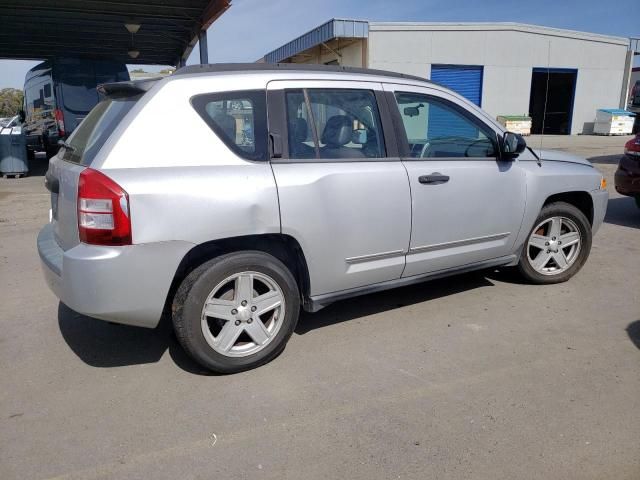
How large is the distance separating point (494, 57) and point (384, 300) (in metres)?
23.5

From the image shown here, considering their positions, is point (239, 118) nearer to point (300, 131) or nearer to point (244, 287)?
point (300, 131)

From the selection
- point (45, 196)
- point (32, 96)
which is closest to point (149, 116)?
point (45, 196)

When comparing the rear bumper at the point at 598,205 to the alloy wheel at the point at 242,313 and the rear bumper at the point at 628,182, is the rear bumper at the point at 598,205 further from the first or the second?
the alloy wheel at the point at 242,313

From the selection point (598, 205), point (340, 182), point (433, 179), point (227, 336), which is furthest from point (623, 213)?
point (227, 336)

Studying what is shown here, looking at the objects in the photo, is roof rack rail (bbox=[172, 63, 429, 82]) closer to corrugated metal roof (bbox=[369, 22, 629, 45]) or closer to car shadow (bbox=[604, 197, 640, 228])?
car shadow (bbox=[604, 197, 640, 228])

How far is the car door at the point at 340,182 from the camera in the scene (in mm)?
3352

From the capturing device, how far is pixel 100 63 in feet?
44.3

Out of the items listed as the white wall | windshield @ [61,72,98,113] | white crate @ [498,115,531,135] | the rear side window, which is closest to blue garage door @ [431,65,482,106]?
the white wall

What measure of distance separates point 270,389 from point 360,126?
6.09 feet

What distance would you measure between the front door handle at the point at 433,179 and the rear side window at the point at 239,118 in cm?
118

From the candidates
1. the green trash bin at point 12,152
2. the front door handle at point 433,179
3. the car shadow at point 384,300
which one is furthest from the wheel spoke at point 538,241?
the green trash bin at point 12,152

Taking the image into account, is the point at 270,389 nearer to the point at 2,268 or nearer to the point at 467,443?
the point at 467,443

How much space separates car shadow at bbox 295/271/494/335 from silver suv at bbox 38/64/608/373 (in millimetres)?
498

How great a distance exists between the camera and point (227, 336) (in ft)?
10.7
